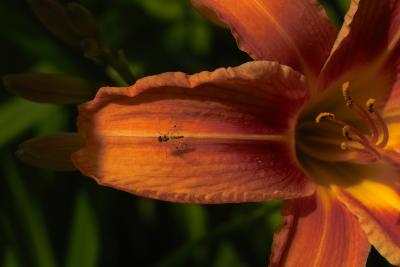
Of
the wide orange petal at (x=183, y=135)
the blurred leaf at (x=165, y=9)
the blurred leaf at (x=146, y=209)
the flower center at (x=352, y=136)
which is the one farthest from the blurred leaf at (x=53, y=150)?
the blurred leaf at (x=165, y=9)

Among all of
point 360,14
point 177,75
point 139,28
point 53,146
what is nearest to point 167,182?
point 177,75

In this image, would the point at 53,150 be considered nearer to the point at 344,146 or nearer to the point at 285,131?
the point at 285,131

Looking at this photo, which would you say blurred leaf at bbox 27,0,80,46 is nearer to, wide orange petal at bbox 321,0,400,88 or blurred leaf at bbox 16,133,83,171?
blurred leaf at bbox 16,133,83,171

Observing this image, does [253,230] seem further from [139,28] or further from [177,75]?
[177,75]

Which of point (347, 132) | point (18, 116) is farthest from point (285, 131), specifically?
point (18, 116)

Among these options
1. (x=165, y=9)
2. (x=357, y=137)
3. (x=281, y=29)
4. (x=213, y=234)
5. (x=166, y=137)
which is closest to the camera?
(x=166, y=137)
